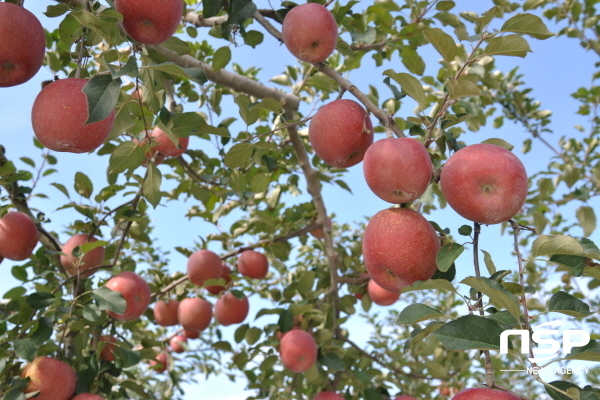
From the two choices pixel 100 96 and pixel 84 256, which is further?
pixel 84 256

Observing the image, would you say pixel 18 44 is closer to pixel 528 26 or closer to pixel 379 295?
pixel 528 26

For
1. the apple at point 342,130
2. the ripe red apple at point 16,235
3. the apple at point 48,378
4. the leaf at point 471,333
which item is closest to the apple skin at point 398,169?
the apple at point 342,130

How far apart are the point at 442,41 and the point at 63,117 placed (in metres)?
1.10

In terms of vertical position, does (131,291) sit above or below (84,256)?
below

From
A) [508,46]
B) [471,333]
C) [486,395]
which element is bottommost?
[486,395]

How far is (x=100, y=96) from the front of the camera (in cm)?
109

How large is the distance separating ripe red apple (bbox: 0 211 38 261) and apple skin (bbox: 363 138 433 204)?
1.96 meters

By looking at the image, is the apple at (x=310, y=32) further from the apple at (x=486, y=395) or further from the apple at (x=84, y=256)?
the apple at (x=84, y=256)

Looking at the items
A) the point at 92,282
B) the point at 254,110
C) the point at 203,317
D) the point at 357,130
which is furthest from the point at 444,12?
the point at 92,282

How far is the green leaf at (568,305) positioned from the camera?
1.06 meters

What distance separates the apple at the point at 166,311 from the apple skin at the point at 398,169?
221 cm

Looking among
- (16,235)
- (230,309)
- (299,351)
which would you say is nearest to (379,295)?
(299,351)

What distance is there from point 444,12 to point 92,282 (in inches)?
96.9

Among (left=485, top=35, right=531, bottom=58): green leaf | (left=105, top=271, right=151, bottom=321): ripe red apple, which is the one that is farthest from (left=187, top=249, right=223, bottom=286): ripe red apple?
(left=485, top=35, right=531, bottom=58): green leaf
